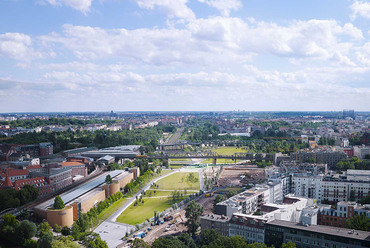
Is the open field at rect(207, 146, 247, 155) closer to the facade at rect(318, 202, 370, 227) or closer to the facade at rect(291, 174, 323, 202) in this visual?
the facade at rect(291, 174, 323, 202)

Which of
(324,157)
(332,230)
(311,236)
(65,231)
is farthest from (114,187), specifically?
(324,157)

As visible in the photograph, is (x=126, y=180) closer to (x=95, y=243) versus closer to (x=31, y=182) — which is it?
(x=31, y=182)

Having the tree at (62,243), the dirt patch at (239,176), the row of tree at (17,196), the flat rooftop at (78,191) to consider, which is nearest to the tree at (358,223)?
the dirt patch at (239,176)

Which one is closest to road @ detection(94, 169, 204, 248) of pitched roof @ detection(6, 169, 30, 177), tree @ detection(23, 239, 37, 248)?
tree @ detection(23, 239, 37, 248)

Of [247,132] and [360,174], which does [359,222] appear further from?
[247,132]

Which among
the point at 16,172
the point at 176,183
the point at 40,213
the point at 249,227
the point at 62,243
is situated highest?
the point at 16,172
